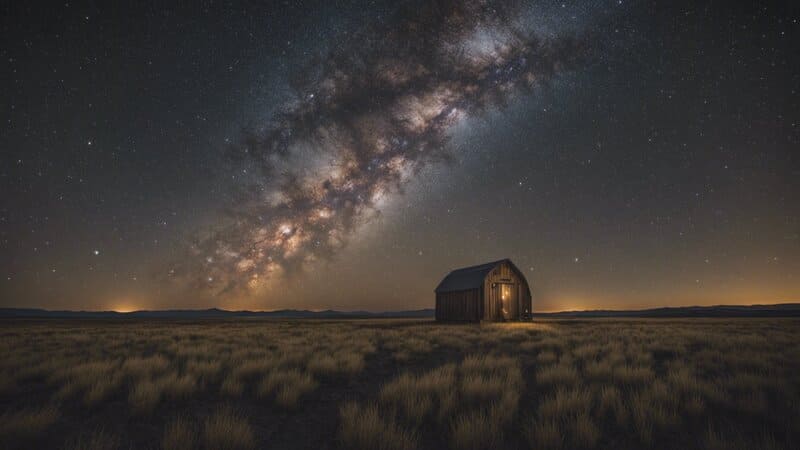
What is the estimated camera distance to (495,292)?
30031 millimetres

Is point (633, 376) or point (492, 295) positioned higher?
point (492, 295)

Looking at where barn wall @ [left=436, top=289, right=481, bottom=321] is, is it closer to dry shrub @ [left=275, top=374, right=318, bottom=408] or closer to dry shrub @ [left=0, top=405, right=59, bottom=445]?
dry shrub @ [left=275, top=374, right=318, bottom=408]

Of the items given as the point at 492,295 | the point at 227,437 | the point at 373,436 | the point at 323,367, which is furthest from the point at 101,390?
the point at 492,295

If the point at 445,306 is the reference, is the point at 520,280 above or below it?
above

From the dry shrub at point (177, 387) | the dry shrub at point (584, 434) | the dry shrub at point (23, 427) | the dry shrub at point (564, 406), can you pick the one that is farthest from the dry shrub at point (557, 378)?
the dry shrub at point (23, 427)

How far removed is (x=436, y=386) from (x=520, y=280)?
27402 millimetres

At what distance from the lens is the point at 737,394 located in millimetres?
6188

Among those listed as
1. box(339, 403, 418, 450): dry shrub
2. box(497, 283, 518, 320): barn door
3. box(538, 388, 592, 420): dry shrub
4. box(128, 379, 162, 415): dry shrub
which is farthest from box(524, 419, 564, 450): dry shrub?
box(497, 283, 518, 320): barn door

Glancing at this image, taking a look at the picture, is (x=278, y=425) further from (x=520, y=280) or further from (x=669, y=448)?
(x=520, y=280)

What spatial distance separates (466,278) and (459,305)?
261cm

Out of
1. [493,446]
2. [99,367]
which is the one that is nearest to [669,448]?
[493,446]

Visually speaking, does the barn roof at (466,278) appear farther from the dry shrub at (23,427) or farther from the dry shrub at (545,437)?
the dry shrub at (23,427)

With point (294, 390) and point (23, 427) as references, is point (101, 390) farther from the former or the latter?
point (294, 390)

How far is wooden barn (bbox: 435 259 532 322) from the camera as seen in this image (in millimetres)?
29531
